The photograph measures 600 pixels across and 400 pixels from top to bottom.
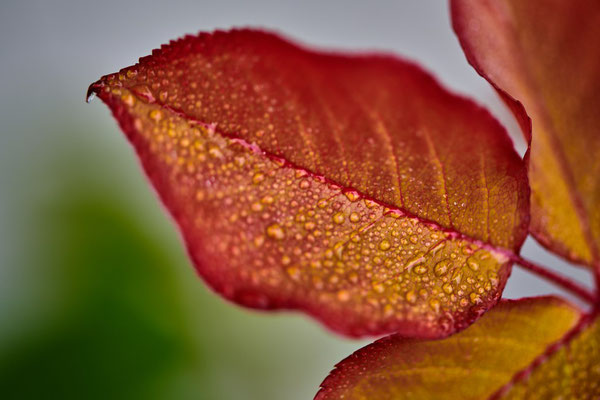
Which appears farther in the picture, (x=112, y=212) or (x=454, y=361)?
(x=112, y=212)

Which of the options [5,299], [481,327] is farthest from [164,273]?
[481,327]

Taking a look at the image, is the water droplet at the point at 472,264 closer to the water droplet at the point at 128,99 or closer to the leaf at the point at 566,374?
the leaf at the point at 566,374

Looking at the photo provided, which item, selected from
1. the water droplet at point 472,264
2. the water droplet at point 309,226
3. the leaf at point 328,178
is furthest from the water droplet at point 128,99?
the water droplet at point 472,264

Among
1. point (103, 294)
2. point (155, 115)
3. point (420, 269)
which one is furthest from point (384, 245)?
point (103, 294)

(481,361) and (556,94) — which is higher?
(556,94)

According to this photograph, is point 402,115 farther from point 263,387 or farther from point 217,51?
point 263,387

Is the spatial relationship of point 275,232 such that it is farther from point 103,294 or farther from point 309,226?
point 103,294
